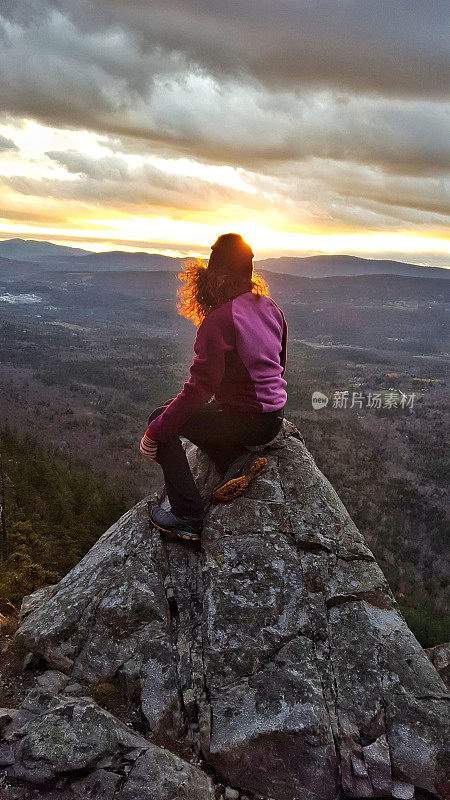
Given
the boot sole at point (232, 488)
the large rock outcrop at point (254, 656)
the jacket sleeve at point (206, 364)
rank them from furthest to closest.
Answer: the boot sole at point (232, 488) < the jacket sleeve at point (206, 364) < the large rock outcrop at point (254, 656)

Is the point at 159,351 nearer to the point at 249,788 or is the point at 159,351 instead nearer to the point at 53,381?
the point at 53,381

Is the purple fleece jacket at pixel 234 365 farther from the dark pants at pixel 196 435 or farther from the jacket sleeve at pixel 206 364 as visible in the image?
the dark pants at pixel 196 435

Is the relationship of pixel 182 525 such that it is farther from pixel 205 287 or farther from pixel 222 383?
pixel 205 287

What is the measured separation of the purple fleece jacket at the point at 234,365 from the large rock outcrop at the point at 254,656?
1.11 meters

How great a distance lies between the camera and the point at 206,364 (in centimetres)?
491

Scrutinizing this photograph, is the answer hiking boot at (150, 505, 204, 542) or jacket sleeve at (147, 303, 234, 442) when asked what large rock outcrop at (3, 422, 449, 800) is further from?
jacket sleeve at (147, 303, 234, 442)

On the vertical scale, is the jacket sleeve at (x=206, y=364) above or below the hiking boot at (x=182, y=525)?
above

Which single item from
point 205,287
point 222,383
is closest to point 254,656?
point 222,383

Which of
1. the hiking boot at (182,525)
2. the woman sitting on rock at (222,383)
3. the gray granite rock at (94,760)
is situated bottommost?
the gray granite rock at (94,760)

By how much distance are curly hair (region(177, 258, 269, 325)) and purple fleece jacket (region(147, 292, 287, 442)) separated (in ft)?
0.40

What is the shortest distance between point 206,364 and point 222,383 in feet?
1.48

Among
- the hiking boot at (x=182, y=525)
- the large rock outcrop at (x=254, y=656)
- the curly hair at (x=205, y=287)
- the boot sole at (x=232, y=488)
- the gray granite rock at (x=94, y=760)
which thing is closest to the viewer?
the gray granite rock at (x=94, y=760)

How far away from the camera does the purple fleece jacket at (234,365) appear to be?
4.94 meters

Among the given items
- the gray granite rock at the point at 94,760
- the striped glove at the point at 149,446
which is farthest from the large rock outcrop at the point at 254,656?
the striped glove at the point at 149,446
